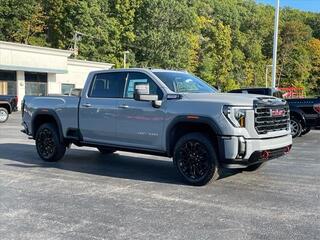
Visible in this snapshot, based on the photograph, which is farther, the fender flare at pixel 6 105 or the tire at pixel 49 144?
the fender flare at pixel 6 105

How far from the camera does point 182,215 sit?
6367mm

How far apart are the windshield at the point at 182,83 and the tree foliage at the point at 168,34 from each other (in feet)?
166

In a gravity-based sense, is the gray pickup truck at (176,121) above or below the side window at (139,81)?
below

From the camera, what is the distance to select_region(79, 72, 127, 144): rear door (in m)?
9.34

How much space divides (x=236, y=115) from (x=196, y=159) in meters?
1.04

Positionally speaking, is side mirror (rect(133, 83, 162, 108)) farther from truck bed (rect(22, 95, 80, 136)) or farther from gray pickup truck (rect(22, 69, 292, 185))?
truck bed (rect(22, 95, 80, 136))

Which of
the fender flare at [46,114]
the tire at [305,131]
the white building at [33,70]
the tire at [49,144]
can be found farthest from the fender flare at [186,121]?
the white building at [33,70]

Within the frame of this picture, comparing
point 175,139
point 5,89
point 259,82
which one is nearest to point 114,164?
point 175,139

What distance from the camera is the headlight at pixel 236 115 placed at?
7660mm

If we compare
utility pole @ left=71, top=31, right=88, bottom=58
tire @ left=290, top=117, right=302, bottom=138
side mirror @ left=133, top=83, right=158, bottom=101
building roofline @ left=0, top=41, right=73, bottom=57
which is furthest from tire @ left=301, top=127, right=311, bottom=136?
utility pole @ left=71, top=31, right=88, bottom=58

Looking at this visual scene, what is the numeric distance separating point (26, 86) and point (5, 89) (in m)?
2.14

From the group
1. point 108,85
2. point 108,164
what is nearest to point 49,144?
point 108,164

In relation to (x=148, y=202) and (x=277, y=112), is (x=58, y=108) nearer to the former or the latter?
(x=148, y=202)

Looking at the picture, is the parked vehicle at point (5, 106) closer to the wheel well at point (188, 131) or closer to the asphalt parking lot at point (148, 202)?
the asphalt parking lot at point (148, 202)
